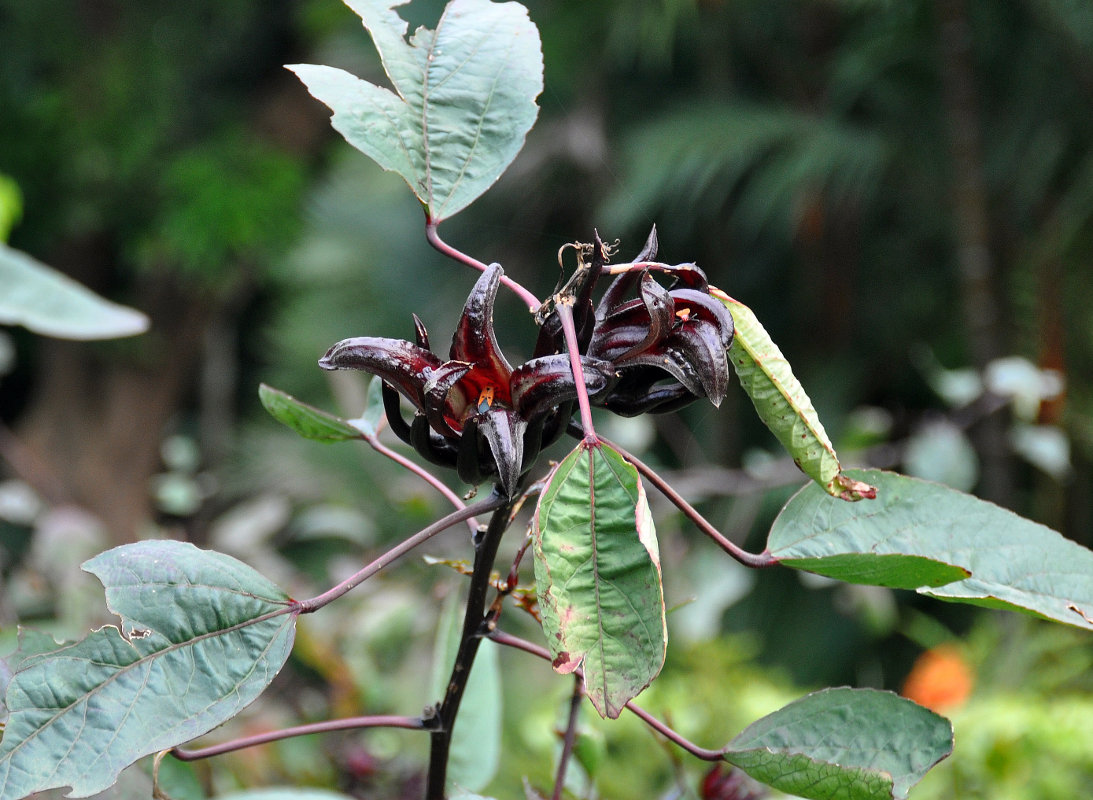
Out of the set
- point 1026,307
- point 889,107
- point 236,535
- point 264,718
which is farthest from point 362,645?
point 889,107

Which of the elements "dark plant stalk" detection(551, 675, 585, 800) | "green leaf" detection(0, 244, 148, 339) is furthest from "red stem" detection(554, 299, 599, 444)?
"green leaf" detection(0, 244, 148, 339)

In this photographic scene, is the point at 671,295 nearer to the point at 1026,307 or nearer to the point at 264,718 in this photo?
the point at 264,718

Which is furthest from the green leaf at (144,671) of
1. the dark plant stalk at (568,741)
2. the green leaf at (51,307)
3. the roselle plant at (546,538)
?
the green leaf at (51,307)

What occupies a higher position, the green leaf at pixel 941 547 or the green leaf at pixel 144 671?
the green leaf at pixel 941 547

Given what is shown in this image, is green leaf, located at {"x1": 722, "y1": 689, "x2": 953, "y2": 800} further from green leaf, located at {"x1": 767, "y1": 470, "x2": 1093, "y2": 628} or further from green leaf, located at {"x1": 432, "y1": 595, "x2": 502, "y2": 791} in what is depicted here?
green leaf, located at {"x1": 432, "y1": 595, "x2": 502, "y2": 791}

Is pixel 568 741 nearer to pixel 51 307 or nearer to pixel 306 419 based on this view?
pixel 306 419

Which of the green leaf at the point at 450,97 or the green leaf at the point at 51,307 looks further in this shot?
the green leaf at the point at 51,307

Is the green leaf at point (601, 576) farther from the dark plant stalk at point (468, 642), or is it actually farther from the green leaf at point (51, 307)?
the green leaf at point (51, 307)

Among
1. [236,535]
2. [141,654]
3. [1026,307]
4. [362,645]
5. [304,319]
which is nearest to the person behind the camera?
[141,654]
